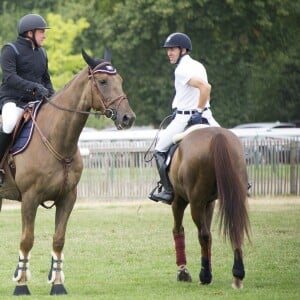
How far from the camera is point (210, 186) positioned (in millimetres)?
13055

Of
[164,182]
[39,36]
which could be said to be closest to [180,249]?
[164,182]

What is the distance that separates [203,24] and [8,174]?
3431cm

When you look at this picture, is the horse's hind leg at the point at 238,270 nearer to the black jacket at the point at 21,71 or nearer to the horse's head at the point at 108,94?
the horse's head at the point at 108,94

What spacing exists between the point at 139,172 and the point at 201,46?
66.5ft

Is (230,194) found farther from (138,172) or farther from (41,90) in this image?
(138,172)

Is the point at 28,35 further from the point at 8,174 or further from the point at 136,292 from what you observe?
the point at 136,292

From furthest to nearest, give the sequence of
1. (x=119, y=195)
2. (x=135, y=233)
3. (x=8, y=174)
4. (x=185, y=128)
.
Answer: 1. (x=119, y=195)
2. (x=135, y=233)
3. (x=185, y=128)
4. (x=8, y=174)

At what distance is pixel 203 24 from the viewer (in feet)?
152

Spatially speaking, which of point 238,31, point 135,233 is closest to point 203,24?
point 238,31

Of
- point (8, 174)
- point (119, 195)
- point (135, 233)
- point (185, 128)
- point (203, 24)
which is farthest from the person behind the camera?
point (203, 24)

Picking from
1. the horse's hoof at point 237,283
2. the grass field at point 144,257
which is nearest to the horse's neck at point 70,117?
the grass field at point 144,257

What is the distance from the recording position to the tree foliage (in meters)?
46.2

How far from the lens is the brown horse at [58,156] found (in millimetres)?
11961

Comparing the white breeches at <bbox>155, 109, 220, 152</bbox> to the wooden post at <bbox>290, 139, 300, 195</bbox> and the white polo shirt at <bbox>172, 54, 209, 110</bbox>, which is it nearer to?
the white polo shirt at <bbox>172, 54, 209, 110</bbox>
